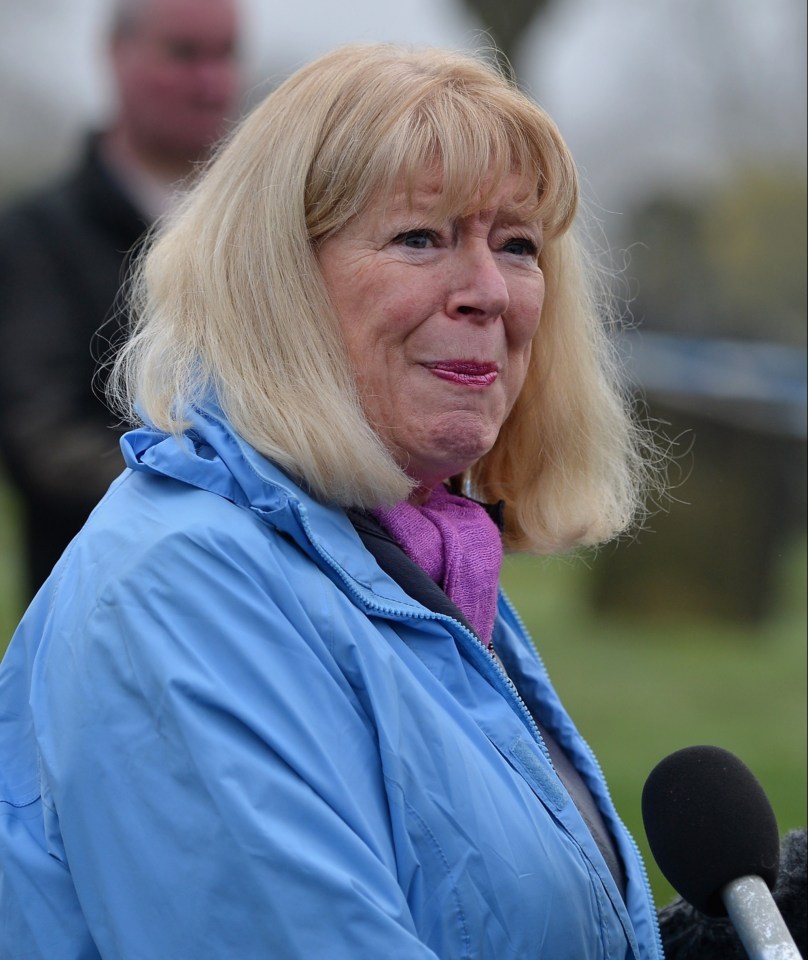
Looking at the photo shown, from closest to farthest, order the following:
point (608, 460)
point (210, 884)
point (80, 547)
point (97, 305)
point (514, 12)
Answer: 1. point (210, 884)
2. point (80, 547)
3. point (608, 460)
4. point (97, 305)
5. point (514, 12)

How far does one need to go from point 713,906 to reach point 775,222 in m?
12.5

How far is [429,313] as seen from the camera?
214 cm

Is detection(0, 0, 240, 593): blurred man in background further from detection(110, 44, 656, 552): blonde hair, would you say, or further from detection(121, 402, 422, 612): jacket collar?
detection(121, 402, 422, 612): jacket collar

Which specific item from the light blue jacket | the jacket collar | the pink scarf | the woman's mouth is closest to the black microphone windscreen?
the light blue jacket

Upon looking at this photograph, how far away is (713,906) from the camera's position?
1926 mm

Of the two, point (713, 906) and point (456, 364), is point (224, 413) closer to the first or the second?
point (456, 364)

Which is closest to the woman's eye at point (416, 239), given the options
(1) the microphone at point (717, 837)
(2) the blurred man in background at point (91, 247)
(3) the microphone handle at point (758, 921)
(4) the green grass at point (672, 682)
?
A: (1) the microphone at point (717, 837)

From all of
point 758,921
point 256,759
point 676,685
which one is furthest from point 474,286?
point 676,685

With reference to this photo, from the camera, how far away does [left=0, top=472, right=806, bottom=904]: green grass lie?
240 inches

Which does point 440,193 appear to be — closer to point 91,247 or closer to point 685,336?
point 91,247

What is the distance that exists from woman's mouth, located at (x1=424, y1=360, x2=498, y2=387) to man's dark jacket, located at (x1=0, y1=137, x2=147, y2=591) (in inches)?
57.5

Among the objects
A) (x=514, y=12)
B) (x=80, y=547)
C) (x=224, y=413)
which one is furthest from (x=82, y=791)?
(x=514, y=12)

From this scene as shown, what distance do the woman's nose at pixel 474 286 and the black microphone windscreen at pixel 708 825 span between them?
30.6 inches

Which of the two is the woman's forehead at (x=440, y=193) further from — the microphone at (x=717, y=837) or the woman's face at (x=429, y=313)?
the microphone at (x=717, y=837)
